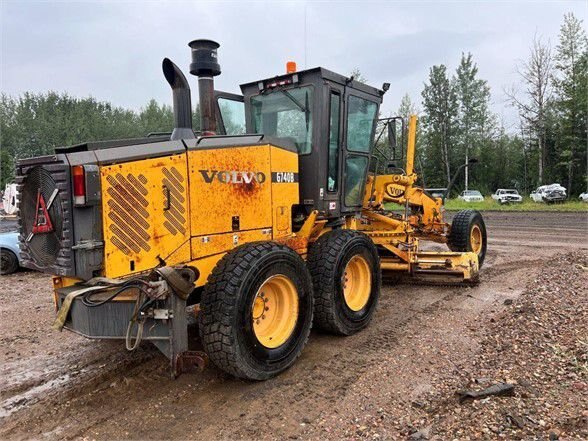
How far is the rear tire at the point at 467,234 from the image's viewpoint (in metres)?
8.12

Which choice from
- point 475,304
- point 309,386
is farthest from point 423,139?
point 309,386

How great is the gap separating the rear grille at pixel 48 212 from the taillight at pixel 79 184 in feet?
0.18

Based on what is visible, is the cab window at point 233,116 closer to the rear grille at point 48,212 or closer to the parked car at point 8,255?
the rear grille at point 48,212

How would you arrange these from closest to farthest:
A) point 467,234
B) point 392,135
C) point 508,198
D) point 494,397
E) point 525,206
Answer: point 494,397 → point 392,135 → point 467,234 → point 525,206 → point 508,198

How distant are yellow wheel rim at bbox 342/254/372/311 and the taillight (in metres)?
2.89

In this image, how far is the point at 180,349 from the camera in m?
3.28

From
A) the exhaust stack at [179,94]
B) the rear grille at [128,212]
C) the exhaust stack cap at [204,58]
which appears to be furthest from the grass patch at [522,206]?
the rear grille at [128,212]

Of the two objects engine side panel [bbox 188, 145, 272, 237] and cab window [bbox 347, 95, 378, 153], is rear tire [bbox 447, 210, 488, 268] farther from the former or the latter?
engine side panel [bbox 188, 145, 272, 237]

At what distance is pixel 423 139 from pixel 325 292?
43953 mm

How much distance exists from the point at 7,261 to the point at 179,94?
7.15m

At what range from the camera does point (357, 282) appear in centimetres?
532

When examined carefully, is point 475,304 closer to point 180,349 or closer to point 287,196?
point 287,196

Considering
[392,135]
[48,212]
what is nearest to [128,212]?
[48,212]

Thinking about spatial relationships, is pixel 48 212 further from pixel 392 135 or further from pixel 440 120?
pixel 440 120
